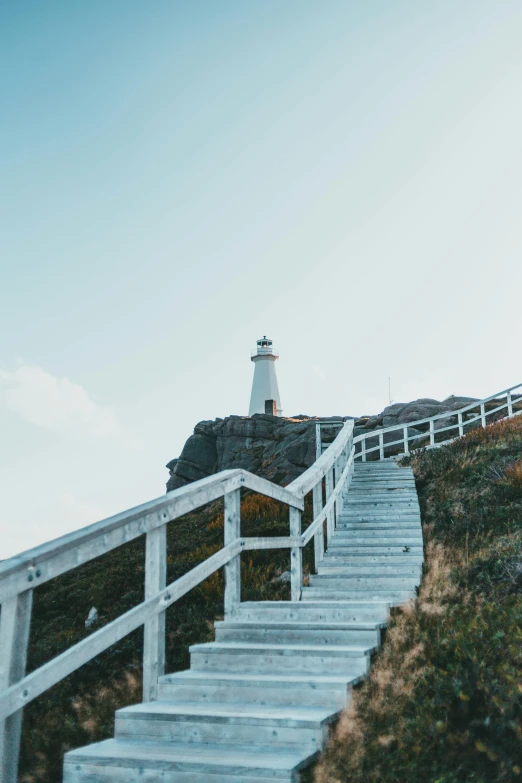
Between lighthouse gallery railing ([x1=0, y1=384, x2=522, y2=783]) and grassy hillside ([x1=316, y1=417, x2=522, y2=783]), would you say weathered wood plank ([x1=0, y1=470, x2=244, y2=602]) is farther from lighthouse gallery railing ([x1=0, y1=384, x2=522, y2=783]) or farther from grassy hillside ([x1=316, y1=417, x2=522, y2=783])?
grassy hillside ([x1=316, y1=417, x2=522, y2=783])

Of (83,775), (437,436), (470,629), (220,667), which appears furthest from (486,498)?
(437,436)

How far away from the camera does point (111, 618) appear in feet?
32.9

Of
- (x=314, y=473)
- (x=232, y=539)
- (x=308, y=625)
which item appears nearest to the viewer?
(x=308, y=625)

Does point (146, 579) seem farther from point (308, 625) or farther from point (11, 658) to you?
point (308, 625)

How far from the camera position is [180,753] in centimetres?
411

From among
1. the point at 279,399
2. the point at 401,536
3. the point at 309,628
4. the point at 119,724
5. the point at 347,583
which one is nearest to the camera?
the point at 119,724

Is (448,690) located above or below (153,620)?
below

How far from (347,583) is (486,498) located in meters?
3.39

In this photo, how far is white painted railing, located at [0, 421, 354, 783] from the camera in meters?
3.38

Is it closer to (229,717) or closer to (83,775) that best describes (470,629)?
(229,717)

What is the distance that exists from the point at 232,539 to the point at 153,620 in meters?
1.51

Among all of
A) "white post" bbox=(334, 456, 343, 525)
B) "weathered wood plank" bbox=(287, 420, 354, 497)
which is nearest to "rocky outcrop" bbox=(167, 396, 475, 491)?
"white post" bbox=(334, 456, 343, 525)

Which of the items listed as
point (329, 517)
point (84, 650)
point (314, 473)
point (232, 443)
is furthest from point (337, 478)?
point (232, 443)

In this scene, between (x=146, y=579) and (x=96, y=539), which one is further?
(x=146, y=579)
